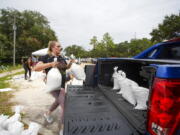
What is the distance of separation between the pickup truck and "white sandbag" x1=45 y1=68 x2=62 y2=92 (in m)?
0.55

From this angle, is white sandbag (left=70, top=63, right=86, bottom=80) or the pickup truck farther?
white sandbag (left=70, top=63, right=86, bottom=80)

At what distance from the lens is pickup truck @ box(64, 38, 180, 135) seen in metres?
0.99

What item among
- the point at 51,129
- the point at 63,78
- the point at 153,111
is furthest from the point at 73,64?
the point at 153,111

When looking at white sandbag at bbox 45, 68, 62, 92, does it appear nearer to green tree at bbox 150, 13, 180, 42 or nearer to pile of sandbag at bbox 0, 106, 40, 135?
pile of sandbag at bbox 0, 106, 40, 135

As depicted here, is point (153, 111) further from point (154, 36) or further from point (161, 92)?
point (154, 36)

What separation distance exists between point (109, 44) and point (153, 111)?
51591mm

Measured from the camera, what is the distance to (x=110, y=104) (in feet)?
6.51

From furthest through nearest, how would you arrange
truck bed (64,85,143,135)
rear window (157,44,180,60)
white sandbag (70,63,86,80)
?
white sandbag (70,63,86,80), rear window (157,44,180,60), truck bed (64,85,143,135)

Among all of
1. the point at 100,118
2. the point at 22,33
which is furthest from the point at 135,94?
the point at 22,33

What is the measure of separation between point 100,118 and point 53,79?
1.54 m

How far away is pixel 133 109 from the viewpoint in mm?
1673

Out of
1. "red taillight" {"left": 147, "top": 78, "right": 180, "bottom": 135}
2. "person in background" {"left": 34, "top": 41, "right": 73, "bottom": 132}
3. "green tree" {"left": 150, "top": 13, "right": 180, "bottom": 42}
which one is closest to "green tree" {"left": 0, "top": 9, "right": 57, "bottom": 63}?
"green tree" {"left": 150, "top": 13, "right": 180, "bottom": 42}

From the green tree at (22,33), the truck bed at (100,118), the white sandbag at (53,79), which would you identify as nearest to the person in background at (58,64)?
the white sandbag at (53,79)

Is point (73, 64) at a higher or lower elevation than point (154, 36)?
lower
